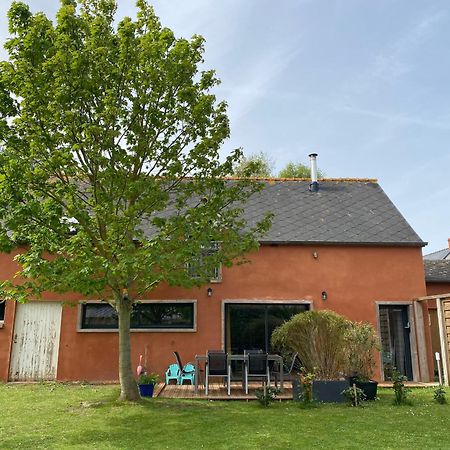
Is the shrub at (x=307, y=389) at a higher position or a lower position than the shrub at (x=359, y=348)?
lower

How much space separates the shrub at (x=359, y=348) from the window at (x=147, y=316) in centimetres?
467

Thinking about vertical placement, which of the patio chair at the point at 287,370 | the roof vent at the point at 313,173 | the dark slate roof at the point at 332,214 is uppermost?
the roof vent at the point at 313,173

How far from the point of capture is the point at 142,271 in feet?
27.6

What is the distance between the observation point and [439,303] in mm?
11750

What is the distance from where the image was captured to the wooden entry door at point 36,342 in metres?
12.4

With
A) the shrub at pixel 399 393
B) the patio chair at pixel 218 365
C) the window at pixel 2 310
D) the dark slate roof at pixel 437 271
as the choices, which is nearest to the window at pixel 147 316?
the window at pixel 2 310

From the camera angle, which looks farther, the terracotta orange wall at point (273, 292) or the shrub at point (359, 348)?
the terracotta orange wall at point (273, 292)

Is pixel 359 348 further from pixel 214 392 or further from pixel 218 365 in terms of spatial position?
pixel 214 392

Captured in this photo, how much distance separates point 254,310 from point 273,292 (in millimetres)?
754

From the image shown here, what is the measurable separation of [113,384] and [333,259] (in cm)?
707

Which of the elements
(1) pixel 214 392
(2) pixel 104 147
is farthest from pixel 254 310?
(2) pixel 104 147

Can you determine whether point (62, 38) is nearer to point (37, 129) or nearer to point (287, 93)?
point (37, 129)

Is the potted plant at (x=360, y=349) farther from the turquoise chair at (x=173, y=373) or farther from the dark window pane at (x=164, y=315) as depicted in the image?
the dark window pane at (x=164, y=315)

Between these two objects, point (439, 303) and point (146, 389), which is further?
point (439, 303)
